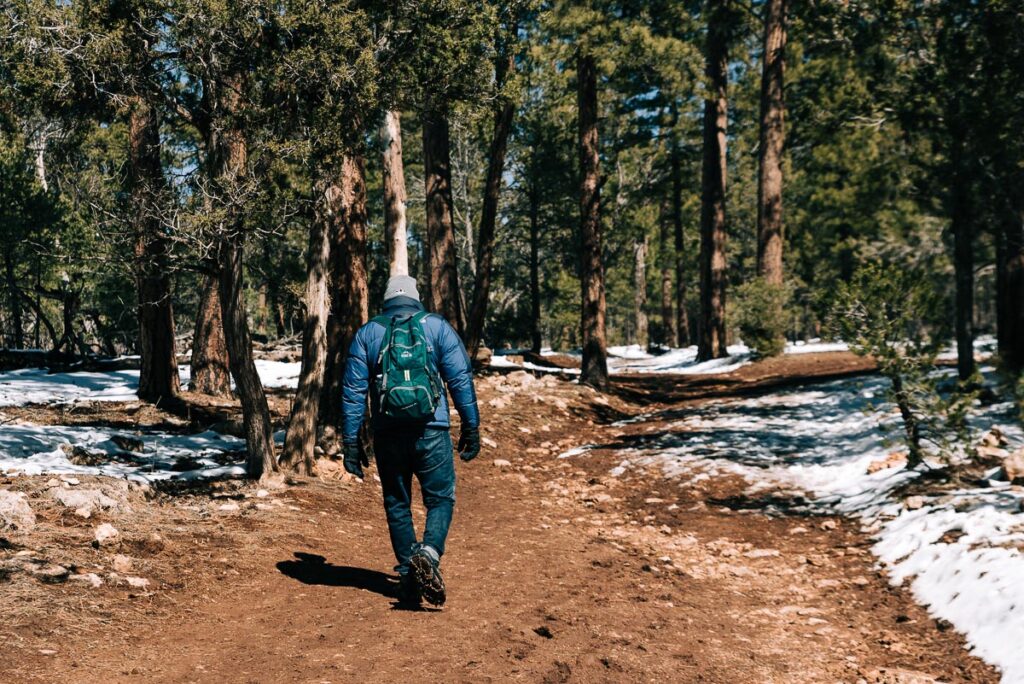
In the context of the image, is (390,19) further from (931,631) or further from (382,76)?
(931,631)

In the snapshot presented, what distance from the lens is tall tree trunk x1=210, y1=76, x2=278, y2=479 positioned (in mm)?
7566

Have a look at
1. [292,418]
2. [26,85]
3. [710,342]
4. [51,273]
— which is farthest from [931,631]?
[51,273]

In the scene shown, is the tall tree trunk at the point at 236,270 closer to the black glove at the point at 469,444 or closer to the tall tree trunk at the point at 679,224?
the black glove at the point at 469,444

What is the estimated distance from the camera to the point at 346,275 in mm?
10039

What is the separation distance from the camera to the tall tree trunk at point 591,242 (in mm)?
16312

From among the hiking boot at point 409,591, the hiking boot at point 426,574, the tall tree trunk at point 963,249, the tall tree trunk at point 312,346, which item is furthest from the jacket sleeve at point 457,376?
the tall tree trunk at point 963,249

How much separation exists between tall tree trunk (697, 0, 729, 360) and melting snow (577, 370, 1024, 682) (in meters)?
8.75

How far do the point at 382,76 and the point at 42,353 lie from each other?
Result: 16.8 m

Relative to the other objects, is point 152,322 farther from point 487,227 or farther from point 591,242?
point 591,242

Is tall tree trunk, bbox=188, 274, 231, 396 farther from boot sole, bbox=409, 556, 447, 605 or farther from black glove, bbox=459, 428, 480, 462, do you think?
boot sole, bbox=409, 556, 447, 605

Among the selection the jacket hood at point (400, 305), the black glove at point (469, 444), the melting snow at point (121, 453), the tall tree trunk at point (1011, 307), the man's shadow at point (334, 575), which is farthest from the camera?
the tall tree trunk at point (1011, 307)

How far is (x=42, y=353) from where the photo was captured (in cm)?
2070

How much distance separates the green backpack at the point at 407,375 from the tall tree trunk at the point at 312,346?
3911 mm

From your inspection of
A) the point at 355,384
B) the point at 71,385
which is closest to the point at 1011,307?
the point at 355,384
